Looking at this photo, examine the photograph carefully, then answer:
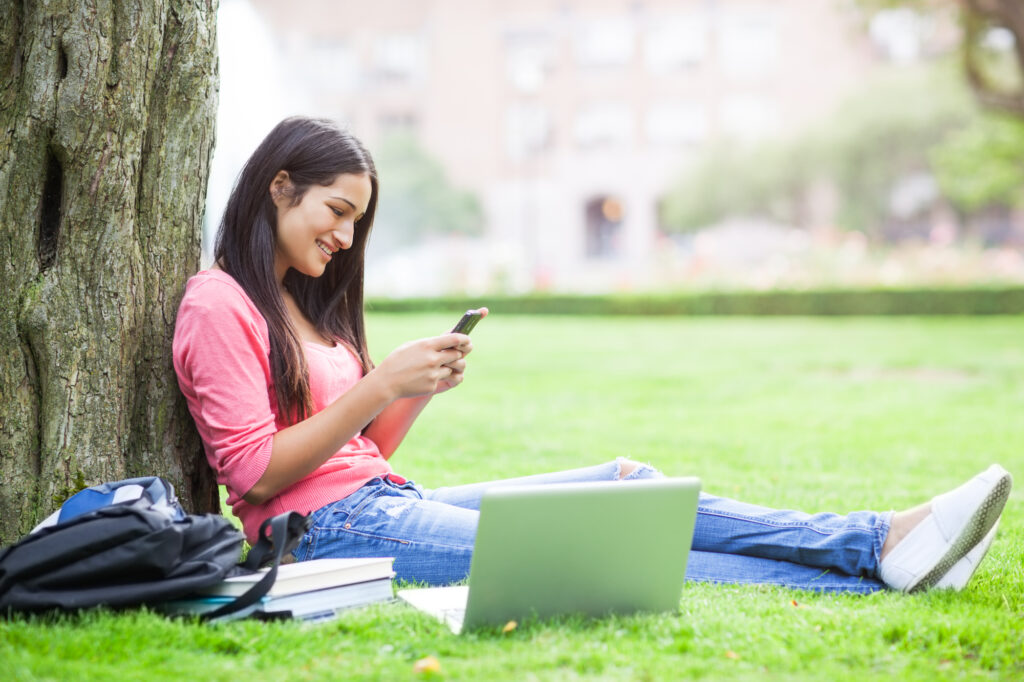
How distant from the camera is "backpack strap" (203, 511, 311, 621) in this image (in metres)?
2.12

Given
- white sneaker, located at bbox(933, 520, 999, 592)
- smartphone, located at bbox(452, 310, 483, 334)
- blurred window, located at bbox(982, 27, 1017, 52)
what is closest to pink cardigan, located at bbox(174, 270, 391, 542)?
smartphone, located at bbox(452, 310, 483, 334)

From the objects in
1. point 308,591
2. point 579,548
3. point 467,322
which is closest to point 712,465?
point 467,322

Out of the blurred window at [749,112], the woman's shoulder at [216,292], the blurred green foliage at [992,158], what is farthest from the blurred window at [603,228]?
the woman's shoulder at [216,292]

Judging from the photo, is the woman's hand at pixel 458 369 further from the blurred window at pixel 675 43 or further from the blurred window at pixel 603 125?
the blurred window at pixel 675 43

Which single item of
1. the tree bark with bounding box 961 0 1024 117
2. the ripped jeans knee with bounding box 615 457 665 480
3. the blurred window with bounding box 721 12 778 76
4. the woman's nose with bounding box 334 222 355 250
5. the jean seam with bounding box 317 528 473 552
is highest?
the blurred window with bounding box 721 12 778 76

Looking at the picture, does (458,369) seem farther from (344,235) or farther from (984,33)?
(984,33)

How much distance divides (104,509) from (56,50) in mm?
1159

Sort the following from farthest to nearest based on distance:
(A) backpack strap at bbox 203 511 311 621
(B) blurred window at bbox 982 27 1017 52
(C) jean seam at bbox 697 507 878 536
→ 1. (B) blurred window at bbox 982 27 1017 52
2. (C) jean seam at bbox 697 507 878 536
3. (A) backpack strap at bbox 203 511 311 621

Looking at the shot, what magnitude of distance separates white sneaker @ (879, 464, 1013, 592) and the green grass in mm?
59

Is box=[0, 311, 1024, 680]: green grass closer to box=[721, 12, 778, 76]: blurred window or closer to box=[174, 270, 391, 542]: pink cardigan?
box=[174, 270, 391, 542]: pink cardigan

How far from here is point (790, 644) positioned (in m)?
2.18

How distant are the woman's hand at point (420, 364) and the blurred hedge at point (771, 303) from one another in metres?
12.5

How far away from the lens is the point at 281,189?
264 centimetres

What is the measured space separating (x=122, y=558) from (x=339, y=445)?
0.55m
